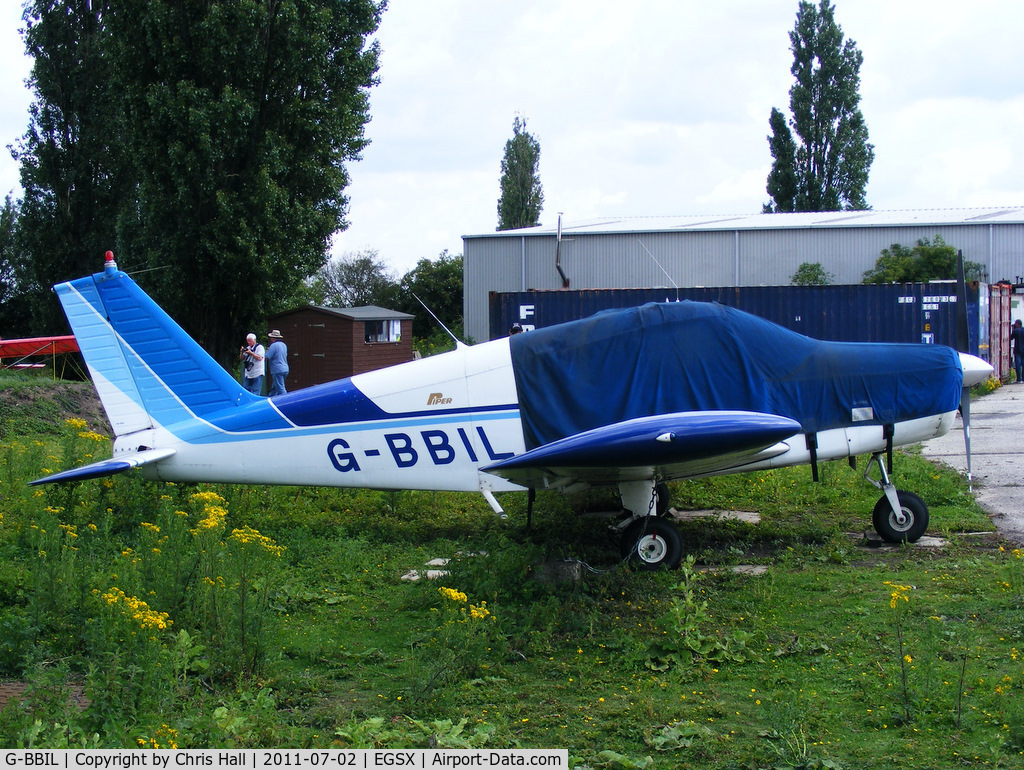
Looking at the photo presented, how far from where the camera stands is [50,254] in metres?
29.2

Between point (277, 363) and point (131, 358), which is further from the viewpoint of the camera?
point (277, 363)

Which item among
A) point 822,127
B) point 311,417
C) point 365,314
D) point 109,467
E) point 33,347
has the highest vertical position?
point 822,127

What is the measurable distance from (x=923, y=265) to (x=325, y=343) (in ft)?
67.0

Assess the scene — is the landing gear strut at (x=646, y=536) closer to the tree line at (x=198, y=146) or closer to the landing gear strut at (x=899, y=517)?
the landing gear strut at (x=899, y=517)

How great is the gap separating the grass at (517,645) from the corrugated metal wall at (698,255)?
86.4 feet

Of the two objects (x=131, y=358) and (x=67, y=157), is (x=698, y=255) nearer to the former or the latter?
(x=67, y=157)

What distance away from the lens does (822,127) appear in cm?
4566

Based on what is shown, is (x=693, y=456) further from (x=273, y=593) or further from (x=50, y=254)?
(x=50, y=254)

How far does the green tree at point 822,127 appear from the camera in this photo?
4503 cm

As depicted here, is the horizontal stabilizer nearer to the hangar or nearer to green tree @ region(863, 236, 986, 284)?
the hangar

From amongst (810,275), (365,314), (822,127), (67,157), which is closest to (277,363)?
(365,314)

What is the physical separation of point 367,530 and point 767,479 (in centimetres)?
463

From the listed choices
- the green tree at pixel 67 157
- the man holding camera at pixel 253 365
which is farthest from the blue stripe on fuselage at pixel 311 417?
the green tree at pixel 67 157

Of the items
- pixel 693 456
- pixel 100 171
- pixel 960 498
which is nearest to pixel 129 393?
pixel 693 456
